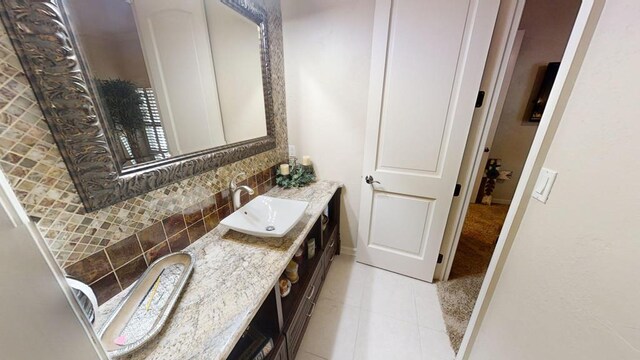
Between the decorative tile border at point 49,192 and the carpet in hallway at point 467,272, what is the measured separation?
189 cm

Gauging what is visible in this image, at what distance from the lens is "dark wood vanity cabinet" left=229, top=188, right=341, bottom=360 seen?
94 cm

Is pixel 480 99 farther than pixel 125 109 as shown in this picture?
Yes

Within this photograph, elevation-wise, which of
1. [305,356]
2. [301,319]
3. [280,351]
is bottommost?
[305,356]

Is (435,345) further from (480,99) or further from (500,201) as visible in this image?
(500,201)

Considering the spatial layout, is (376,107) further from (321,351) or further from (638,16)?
(321,351)

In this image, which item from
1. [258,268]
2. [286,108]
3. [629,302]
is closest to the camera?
[629,302]

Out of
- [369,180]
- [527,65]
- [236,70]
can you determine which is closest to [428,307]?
[369,180]

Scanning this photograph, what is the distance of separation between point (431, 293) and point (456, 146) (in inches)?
46.7

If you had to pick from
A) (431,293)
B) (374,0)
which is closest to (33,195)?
(374,0)

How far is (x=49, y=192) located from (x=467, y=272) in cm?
259

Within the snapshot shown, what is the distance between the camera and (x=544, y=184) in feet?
2.38

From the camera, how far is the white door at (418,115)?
1.20m

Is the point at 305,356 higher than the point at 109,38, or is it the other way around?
the point at 109,38

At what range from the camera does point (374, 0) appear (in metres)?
1.36
